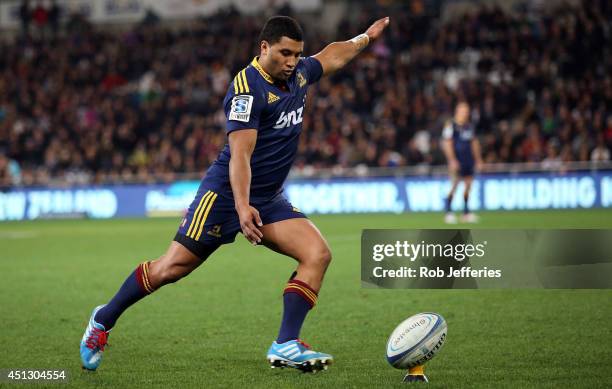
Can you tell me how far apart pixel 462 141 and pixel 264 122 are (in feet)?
44.7

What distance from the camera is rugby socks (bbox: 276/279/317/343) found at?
5629mm

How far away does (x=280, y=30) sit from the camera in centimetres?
558

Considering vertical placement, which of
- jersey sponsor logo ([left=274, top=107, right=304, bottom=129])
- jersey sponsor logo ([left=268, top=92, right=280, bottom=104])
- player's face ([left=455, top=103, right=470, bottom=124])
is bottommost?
player's face ([left=455, top=103, right=470, bottom=124])

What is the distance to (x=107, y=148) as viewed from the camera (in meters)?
27.7

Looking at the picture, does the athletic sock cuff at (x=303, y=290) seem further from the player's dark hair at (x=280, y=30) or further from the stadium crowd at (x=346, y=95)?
the stadium crowd at (x=346, y=95)

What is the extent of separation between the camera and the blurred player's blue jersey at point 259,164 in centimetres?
564

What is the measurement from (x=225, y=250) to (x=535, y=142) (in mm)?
10125

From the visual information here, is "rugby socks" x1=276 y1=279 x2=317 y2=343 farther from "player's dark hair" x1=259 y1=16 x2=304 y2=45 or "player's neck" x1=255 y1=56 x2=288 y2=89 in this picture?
"player's dark hair" x1=259 y1=16 x2=304 y2=45

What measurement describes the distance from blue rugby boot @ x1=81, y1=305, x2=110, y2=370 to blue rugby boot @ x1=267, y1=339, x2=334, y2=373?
1.13 meters

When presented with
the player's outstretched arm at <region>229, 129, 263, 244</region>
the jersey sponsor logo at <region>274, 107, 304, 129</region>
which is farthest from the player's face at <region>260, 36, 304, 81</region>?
the player's outstretched arm at <region>229, 129, 263, 244</region>

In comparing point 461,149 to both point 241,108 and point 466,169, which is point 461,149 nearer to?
point 466,169

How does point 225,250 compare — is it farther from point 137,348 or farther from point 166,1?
point 166,1

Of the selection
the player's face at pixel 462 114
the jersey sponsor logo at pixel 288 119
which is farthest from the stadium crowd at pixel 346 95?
the jersey sponsor logo at pixel 288 119

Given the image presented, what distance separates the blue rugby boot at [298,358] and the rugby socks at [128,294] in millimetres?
963
